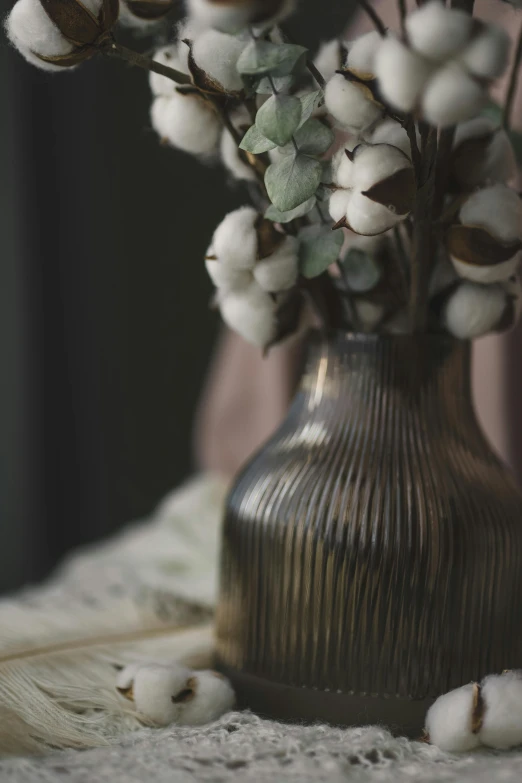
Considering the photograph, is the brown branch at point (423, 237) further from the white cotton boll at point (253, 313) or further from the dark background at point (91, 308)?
the dark background at point (91, 308)

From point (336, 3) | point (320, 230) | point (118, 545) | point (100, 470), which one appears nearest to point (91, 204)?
point (100, 470)

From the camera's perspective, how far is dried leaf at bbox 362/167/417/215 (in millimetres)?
429

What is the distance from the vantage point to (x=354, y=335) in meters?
0.55

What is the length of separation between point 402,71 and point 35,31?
0.63 ft

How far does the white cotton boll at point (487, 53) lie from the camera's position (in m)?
0.38

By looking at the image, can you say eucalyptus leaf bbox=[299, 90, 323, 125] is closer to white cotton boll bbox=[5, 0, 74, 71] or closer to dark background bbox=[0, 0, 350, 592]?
white cotton boll bbox=[5, 0, 74, 71]

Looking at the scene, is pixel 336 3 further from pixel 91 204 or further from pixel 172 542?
pixel 91 204

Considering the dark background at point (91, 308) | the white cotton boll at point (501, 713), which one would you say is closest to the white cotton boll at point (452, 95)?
the white cotton boll at point (501, 713)

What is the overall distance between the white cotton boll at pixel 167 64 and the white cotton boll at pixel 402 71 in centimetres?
16

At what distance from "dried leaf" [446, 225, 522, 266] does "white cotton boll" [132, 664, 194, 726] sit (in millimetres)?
295

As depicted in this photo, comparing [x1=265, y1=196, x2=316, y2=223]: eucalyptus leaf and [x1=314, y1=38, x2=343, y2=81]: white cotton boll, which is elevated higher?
[x1=314, y1=38, x2=343, y2=81]: white cotton boll

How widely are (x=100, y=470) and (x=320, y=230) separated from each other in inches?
38.0

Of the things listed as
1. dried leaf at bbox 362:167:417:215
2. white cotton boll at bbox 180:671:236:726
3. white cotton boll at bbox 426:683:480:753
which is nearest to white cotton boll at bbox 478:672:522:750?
white cotton boll at bbox 426:683:480:753

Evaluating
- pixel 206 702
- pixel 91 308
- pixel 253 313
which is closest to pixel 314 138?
pixel 253 313
